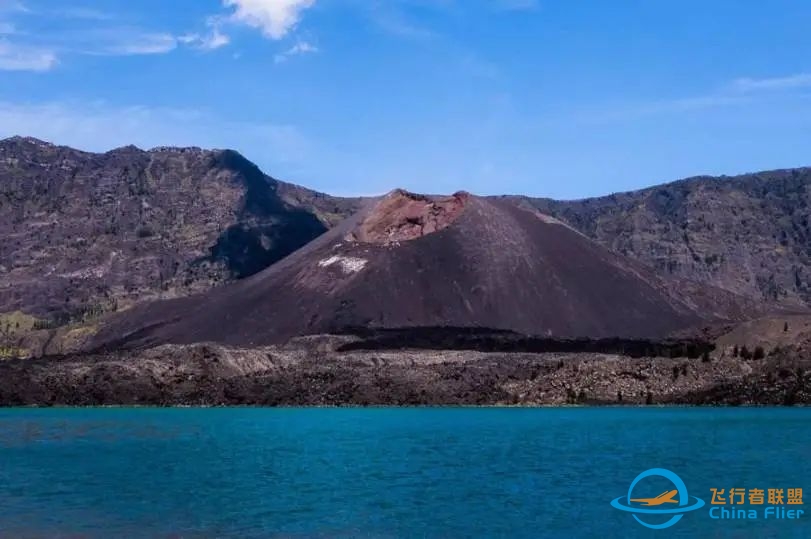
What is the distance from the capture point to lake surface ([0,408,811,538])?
1427 inches

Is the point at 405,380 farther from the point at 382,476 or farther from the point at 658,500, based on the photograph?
the point at 658,500

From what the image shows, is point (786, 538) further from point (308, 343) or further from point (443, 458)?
point (308, 343)

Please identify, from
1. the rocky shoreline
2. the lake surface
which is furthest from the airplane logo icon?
the rocky shoreline

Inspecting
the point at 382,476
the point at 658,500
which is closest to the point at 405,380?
the point at 382,476

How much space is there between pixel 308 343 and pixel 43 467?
12527 cm

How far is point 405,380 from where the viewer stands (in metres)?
151

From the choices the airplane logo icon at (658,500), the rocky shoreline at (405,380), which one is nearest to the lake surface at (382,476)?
the airplane logo icon at (658,500)

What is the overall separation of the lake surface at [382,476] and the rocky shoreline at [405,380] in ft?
131

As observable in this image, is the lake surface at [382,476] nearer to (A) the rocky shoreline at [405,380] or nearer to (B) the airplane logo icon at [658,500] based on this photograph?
(B) the airplane logo icon at [658,500]

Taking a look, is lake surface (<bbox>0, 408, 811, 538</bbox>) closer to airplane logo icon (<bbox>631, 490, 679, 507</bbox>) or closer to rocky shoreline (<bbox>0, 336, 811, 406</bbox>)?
airplane logo icon (<bbox>631, 490, 679, 507</bbox>)

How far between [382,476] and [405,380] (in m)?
99.5

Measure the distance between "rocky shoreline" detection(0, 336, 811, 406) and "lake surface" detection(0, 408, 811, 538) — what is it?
4003 centimetres

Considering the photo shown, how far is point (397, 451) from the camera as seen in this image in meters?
65.9

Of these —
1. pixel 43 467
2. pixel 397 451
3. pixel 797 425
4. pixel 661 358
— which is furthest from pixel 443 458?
pixel 661 358
